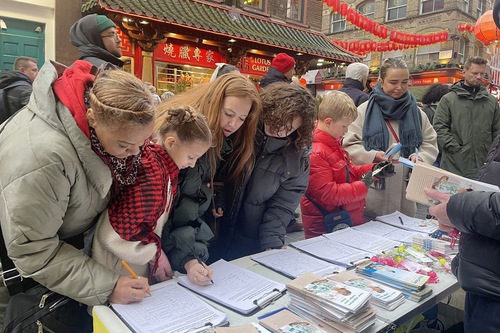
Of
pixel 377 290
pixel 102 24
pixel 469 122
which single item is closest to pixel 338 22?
pixel 469 122

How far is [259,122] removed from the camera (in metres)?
2.02

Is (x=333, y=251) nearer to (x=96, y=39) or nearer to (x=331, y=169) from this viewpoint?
(x=331, y=169)

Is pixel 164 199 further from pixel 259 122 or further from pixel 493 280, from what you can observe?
pixel 493 280

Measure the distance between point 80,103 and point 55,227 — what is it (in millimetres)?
411

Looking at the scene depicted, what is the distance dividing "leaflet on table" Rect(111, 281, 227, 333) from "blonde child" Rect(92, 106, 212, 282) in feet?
0.45

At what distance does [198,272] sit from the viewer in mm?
1545

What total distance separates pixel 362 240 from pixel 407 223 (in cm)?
57

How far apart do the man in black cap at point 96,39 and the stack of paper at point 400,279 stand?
2564 mm

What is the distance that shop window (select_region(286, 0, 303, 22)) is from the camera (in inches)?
418

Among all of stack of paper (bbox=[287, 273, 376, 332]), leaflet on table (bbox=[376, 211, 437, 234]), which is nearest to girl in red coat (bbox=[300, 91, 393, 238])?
leaflet on table (bbox=[376, 211, 437, 234])

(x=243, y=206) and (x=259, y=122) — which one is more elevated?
(x=259, y=122)

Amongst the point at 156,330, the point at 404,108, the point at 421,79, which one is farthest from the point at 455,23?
the point at 156,330

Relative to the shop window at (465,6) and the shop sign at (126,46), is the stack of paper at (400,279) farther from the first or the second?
the shop window at (465,6)

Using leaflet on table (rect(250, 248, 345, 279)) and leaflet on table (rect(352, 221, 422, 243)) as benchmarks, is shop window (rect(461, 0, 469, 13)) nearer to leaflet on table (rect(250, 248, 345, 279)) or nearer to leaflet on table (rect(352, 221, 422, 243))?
leaflet on table (rect(352, 221, 422, 243))
